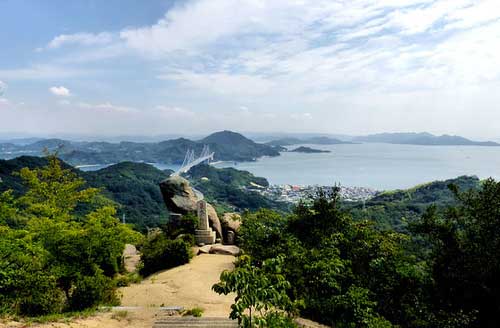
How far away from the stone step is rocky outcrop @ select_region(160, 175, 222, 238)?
7609 mm

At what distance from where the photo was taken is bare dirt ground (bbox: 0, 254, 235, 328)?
5602 mm

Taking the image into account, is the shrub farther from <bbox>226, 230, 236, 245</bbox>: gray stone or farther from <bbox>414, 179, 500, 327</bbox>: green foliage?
<bbox>226, 230, 236, 245</bbox>: gray stone

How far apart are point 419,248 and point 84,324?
701 cm

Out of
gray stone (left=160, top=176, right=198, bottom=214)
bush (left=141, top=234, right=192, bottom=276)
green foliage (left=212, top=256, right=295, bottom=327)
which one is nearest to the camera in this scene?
green foliage (left=212, top=256, right=295, bottom=327)

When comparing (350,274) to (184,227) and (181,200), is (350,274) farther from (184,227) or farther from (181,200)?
(181,200)

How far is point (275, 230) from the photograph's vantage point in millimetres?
7969

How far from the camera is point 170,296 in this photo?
7.40m

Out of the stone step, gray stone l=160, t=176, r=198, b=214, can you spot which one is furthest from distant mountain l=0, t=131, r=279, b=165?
the stone step

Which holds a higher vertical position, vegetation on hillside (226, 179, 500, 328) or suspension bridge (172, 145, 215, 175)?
vegetation on hillside (226, 179, 500, 328)

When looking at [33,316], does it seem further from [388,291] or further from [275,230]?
[388,291]

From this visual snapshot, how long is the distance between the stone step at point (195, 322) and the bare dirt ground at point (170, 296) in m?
0.29

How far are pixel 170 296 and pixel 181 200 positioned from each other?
6.82m

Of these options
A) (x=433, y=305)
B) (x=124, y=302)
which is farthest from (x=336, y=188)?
(x=124, y=302)

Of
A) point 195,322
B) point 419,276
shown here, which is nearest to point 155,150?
point 195,322
